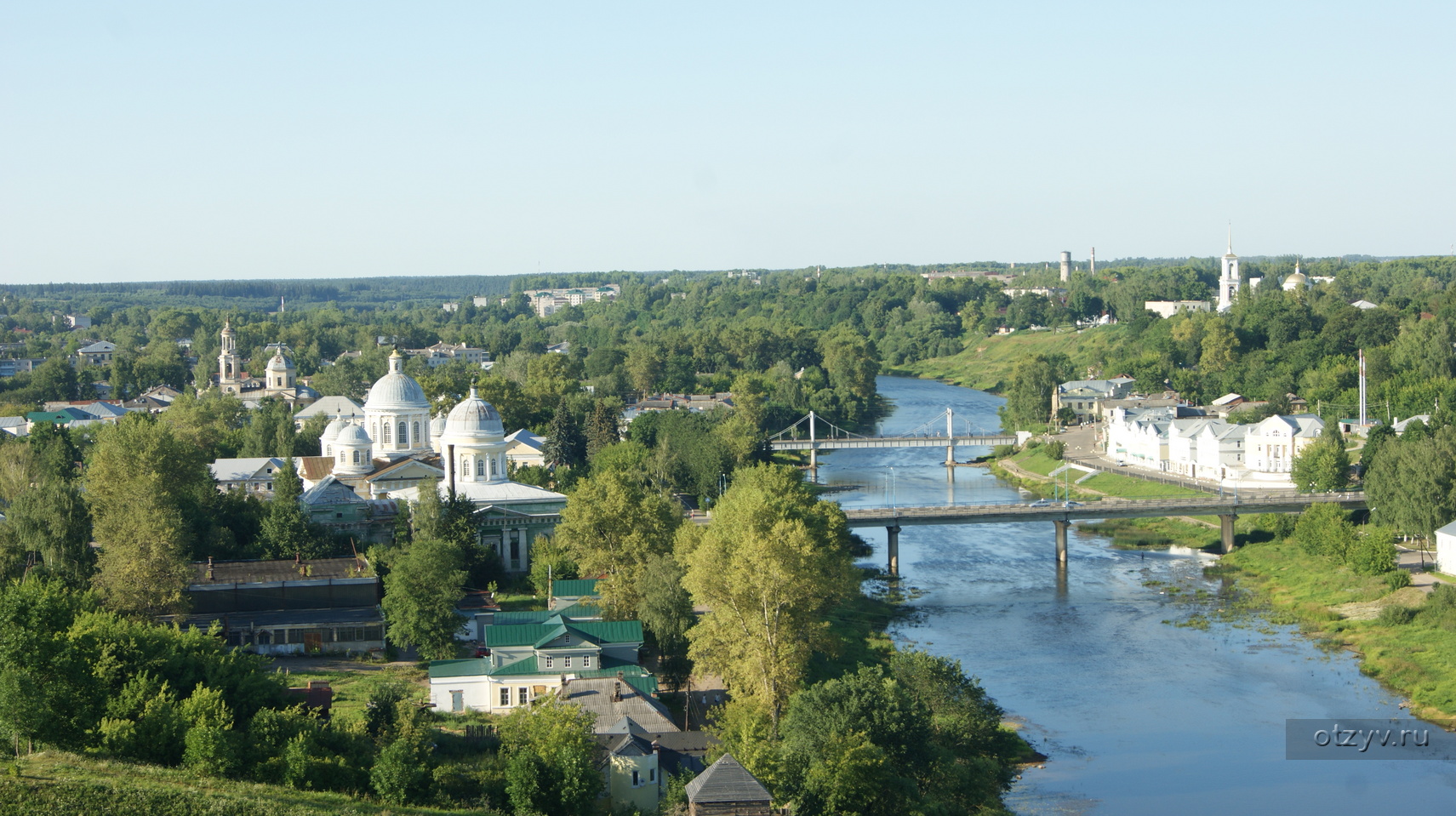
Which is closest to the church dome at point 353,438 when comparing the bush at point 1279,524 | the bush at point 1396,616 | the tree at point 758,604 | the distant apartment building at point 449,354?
the tree at point 758,604

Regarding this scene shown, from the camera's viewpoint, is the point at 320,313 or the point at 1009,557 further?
the point at 320,313

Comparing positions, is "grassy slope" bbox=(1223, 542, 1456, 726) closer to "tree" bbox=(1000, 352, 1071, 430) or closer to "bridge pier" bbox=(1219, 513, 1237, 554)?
"bridge pier" bbox=(1219, 513, 1237, 554)

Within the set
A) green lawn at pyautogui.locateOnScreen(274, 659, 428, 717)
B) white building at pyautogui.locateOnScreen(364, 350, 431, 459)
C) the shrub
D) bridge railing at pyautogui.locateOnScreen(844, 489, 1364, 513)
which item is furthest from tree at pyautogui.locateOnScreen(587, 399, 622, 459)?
the shrub

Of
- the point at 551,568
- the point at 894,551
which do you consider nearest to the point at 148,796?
the point at 551,568

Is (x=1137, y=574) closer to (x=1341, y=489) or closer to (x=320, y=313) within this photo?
(x=1341, y=489)

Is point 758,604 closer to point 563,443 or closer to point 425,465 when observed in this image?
point 425,465

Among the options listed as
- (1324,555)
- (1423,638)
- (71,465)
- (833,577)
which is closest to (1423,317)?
(1324,555)
